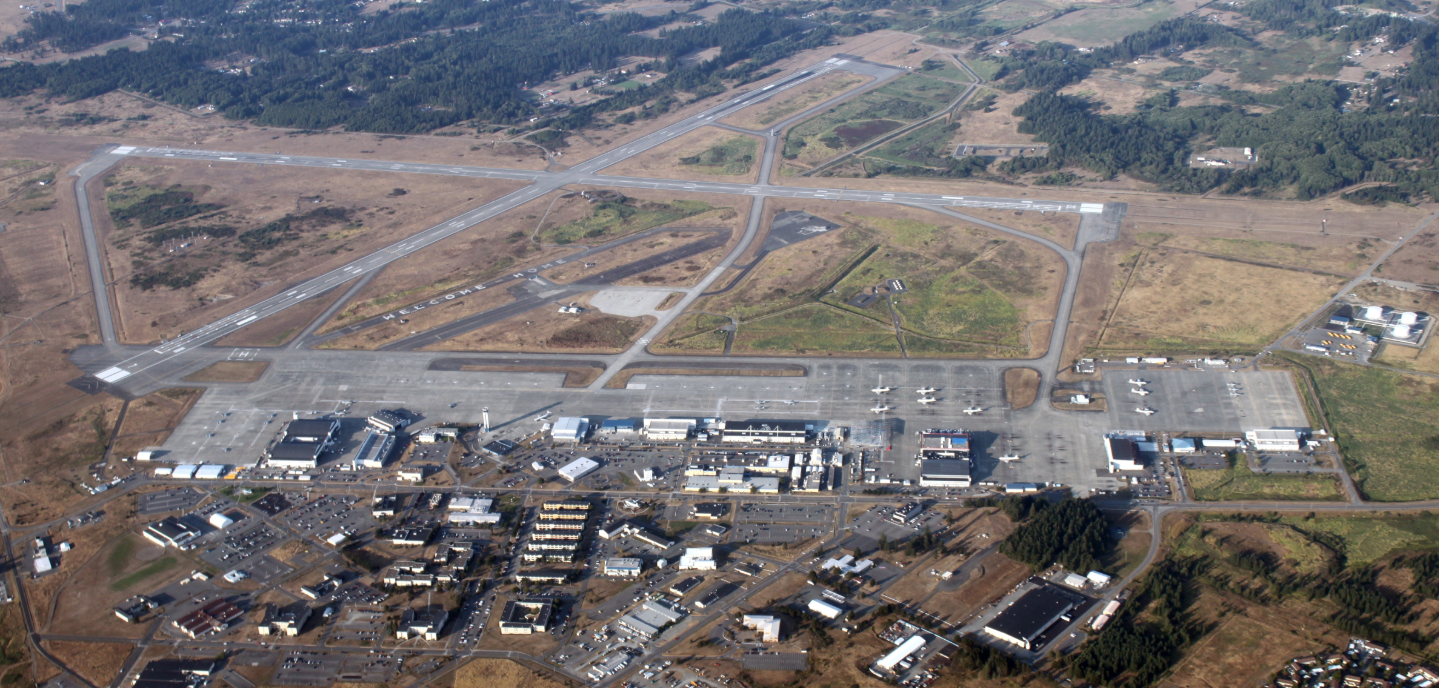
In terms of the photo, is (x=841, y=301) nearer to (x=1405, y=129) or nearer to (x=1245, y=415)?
(x=1245, y=415)

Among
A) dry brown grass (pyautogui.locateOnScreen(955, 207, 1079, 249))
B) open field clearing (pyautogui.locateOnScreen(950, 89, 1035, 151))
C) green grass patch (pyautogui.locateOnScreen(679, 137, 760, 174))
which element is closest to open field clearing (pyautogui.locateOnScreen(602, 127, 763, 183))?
green grass patch (pyautogui.locateOnScreen(679, 137, 760, 174))

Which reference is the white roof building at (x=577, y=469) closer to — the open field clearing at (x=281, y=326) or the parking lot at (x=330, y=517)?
the parking lot at (x=330, y=517)

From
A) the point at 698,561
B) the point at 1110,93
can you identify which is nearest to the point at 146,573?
the point at 698,561

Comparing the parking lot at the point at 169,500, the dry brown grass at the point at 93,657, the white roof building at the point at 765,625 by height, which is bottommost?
the white roof building at the point at 765,625

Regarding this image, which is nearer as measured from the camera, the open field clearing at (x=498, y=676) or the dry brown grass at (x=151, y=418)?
the open field clearing at (x=498, y=676)

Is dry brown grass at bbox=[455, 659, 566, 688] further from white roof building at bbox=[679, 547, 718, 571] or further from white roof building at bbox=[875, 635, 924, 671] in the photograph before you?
white roof building at bbox=[875, 635, 924, 671]

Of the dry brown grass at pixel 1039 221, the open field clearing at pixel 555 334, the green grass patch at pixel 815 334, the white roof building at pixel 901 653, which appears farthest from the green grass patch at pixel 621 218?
the white roof building at pixel 901 653

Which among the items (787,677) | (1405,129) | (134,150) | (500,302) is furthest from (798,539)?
(134,150)

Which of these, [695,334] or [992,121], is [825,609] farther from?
[992,121]
